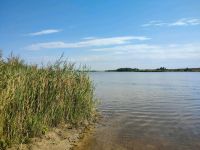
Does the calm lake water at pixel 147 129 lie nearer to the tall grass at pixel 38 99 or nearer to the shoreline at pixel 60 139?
the shoreline at pixel 60 139

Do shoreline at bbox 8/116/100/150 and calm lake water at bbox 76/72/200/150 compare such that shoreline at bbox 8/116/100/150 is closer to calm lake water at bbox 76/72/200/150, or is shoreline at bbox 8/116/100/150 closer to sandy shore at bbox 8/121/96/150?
sandy shore at bbox 8/121/96/150

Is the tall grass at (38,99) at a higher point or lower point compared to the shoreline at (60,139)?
higher

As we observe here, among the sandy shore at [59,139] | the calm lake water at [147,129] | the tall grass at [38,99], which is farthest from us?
the calm lake water at [147,129]

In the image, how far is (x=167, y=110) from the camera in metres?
20.4

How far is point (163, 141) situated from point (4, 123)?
6469 millimetres

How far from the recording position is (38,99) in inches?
440

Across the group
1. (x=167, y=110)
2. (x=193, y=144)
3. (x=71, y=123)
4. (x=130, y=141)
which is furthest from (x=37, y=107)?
(x=167, y=110)

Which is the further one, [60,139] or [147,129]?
[147,129]

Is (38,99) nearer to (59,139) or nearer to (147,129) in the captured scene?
(59,139)

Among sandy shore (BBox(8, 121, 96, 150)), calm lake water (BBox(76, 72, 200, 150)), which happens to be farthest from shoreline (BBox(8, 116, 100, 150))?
calm lake water (BBox(76, 72, 200, 150))

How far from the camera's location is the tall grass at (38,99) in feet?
30.5

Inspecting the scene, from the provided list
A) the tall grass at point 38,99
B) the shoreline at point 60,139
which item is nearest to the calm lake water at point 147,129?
the shoreline at point 60,139

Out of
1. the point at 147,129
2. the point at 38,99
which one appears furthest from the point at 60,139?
the point at 147,129

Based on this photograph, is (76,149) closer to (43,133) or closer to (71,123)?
(43,133)
